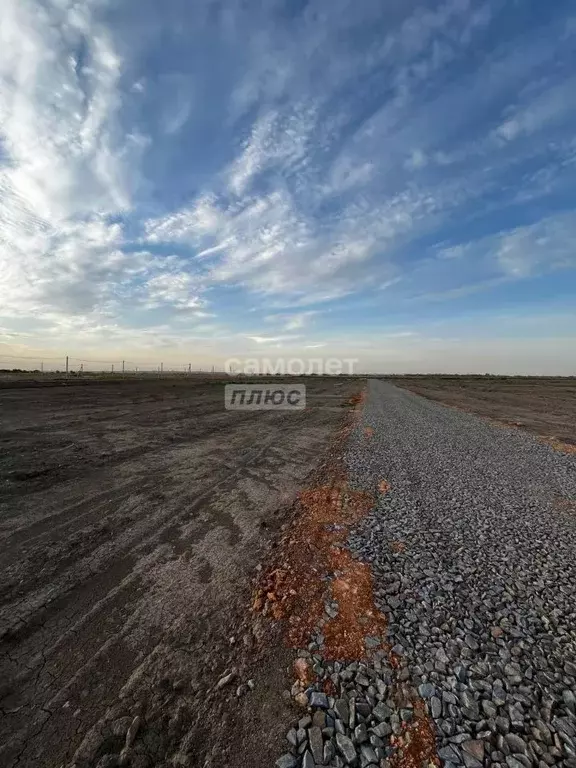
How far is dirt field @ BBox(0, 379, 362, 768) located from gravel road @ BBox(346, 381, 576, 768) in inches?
67.4

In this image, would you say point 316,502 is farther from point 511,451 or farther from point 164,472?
point 511,451

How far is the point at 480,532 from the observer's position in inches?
272

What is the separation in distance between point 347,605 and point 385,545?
1.95 m

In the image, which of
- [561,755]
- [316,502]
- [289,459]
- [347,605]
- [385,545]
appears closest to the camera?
[561,755]

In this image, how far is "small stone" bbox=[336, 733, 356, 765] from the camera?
2.82 metres

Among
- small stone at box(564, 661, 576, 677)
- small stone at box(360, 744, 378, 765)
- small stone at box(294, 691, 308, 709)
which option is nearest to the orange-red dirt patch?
small stone at box(360, 744, 378, 765)

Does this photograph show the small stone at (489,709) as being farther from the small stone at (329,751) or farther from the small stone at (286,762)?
the small stone at (286,762)

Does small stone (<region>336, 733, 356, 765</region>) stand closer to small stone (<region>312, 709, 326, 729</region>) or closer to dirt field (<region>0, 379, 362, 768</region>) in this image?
small stone (<region>312, 709, 326, 729</region>)

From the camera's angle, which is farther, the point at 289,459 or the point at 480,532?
the point at 289,459

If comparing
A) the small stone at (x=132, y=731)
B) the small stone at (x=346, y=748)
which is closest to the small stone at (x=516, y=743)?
the small stone at (x=346, y=748)

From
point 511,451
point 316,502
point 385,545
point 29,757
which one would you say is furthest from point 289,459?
point 29,757

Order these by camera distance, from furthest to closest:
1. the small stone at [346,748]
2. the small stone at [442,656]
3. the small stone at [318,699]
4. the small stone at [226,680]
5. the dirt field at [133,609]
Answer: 1. the small stone at [442,656]
2. the small stone at [226,680]
3. the small stone at [318,699]
4. the dirt field at [133,609]
5. the small stone at [346,748]

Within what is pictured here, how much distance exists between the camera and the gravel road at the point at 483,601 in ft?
9.98

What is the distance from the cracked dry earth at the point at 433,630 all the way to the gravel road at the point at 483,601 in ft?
0.05
